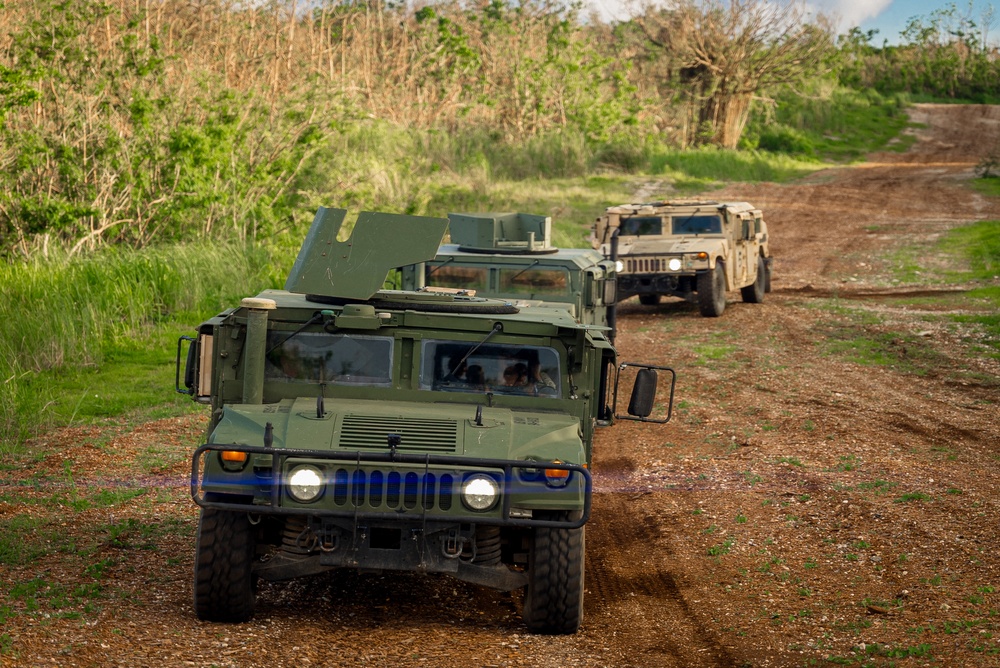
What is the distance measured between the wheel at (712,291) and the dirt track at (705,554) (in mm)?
2855

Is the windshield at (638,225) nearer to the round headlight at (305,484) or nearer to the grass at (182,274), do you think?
the grass at (182,274)

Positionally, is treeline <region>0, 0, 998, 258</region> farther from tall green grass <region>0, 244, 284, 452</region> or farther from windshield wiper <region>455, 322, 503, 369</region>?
windshield wiper <region>455, 322, 503, 369</region>

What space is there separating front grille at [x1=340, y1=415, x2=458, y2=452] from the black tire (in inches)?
24.0

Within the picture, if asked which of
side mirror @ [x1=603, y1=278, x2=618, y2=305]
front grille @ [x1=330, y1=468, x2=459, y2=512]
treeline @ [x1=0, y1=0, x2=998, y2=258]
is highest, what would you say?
treeline @ [x1=0, y1=0, x2=998, y2=258]

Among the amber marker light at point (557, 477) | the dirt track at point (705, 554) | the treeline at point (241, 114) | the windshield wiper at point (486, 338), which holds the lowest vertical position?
the dirt track at point (705, 554)

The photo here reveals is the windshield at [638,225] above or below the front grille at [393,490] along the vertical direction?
above

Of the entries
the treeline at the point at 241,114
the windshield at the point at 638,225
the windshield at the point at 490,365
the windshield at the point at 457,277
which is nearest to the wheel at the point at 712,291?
the windshield at the point at 638,225

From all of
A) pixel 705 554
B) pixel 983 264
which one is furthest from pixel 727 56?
pixel 705 554

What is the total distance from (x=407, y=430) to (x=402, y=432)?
1.3 inches

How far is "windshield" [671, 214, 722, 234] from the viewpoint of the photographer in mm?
18109

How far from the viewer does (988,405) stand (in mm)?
11984

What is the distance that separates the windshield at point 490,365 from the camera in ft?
21.6

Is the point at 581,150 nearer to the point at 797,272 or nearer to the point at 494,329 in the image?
the point at 797,272

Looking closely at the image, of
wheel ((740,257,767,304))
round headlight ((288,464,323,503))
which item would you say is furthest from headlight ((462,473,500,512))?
wheel ((740,257,767,304))
